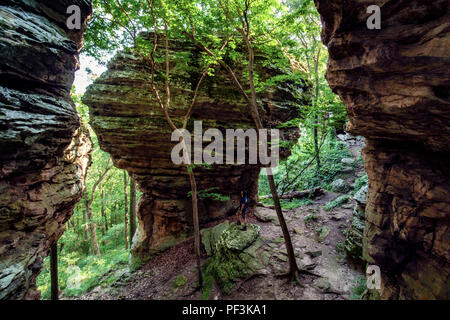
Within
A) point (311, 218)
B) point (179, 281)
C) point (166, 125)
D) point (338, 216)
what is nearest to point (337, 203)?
point (338, 216)

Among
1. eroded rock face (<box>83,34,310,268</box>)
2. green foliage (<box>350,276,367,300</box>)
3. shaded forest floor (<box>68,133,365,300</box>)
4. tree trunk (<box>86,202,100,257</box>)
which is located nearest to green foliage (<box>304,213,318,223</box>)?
shaded forest floor (<box>68,133,365,300</box>)

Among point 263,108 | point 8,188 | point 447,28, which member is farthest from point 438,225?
point 8,188

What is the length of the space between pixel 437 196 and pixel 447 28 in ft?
10.2

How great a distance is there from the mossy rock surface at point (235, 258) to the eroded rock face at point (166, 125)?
399cm

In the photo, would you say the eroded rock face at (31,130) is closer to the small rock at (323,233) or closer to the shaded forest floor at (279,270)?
the shaded forest floor at (279,270)

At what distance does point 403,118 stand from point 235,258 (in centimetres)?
656

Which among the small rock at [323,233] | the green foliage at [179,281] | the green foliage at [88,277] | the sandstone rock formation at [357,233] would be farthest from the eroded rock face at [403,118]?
the green foliage at [88,277]

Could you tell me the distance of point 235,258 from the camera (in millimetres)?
6707

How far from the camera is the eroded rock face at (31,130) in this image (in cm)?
508

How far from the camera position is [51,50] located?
20.3 ft

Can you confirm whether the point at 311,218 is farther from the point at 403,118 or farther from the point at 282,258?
Answer: the point at 403,118

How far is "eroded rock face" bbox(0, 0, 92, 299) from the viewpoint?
16.7 feet

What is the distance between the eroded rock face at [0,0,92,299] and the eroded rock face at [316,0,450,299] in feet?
28.8

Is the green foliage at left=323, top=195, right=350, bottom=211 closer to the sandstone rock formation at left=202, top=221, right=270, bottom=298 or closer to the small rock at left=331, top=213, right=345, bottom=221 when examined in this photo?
the small rock at left=331, top=213, right=345, bottom=221
